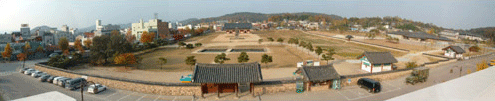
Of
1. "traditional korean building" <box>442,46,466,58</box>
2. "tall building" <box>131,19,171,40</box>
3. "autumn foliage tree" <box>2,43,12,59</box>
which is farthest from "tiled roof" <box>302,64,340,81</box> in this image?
"tall building" <box>131,19,171,40</box>

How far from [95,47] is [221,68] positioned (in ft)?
52.1

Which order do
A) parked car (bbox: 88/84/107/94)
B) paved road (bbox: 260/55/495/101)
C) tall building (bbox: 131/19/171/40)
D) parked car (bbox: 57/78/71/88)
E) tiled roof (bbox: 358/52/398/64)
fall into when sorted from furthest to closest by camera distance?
tall building (bbox: 131/19/171/40)
tiled roof (bbox: 358/52/398/64)
parked car (bbox: 57/78/71/88)
parked car (bbox: 88/84/107/94)
paved road (bbox: 260/55/495/101)

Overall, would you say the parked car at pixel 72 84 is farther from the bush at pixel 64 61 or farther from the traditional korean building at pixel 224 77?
the bush at pixel 64 61

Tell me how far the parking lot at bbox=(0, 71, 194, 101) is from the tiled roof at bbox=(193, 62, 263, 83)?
1130mm

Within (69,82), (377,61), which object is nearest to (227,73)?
(69,82)

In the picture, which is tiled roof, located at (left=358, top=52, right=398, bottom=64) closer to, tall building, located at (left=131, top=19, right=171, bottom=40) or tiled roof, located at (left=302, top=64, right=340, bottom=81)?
tiled roof, located at (left=302, top=64, right=340, bottom=81)

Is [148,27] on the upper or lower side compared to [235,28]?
upper

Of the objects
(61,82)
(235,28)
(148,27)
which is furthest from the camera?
(235,28)

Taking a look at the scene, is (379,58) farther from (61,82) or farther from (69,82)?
(61,82)

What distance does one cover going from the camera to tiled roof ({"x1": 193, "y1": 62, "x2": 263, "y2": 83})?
9.91 m

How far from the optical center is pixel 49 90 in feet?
39.0

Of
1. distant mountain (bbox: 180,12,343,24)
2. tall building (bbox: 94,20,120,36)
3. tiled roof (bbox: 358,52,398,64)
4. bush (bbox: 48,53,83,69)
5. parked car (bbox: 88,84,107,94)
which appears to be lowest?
parked car (bbox: 88,84,107,94)

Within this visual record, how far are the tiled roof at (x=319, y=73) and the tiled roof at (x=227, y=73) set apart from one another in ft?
8.13

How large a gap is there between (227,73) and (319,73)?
4.53m
